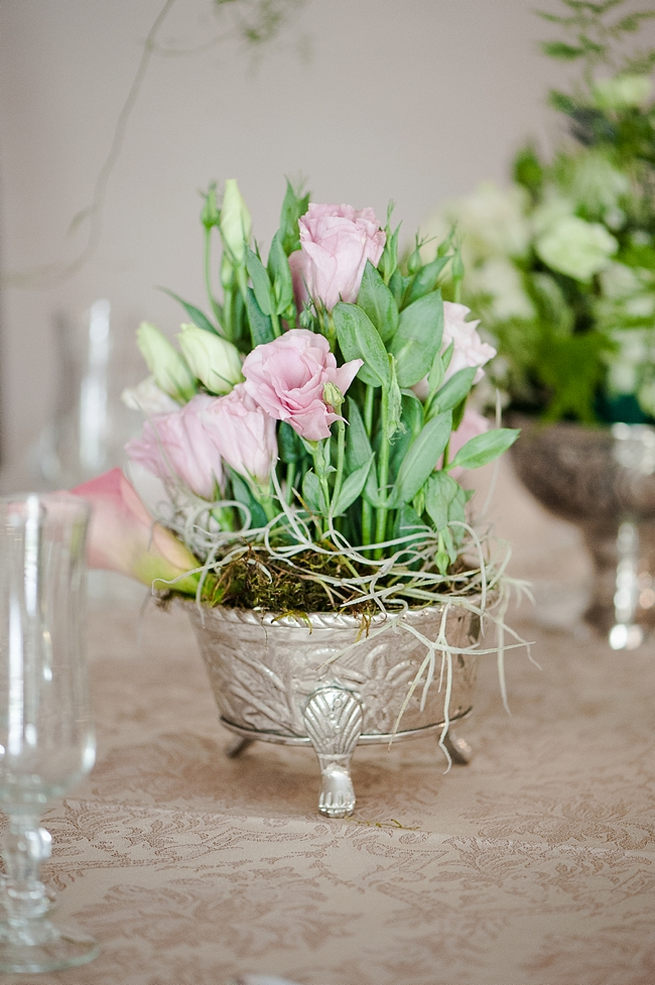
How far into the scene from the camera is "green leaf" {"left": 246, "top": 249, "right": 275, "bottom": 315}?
62 cm

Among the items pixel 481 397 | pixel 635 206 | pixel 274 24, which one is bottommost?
pixel 481 397

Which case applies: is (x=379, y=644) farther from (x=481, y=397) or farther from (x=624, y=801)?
(x=481, y=397)

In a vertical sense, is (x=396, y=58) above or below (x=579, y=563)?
above

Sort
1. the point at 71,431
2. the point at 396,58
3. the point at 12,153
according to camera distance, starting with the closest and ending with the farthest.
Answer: the point at 396,58 → the point at 71,431 → the point at 12,153

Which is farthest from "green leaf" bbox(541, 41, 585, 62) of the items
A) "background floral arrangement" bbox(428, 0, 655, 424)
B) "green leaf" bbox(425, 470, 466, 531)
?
"green leaf" bbox(425, 470, 466, 531)

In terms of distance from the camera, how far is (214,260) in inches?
85.7

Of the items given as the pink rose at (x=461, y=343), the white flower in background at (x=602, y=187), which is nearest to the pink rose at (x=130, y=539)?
the pink rose at (x=461, y=343)

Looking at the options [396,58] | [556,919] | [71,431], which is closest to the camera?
[556,919]

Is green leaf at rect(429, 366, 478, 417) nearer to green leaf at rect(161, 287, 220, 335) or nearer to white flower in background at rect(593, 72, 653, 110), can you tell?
green leaf at rect(161, 287, 220, 335)

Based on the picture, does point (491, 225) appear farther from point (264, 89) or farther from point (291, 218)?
point (291, 218)

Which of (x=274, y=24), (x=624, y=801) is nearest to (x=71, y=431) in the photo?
(x=274, y=24)

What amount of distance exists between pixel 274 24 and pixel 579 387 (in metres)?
0.48

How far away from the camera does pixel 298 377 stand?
1.95 feet

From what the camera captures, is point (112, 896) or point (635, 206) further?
point (635, 206)
